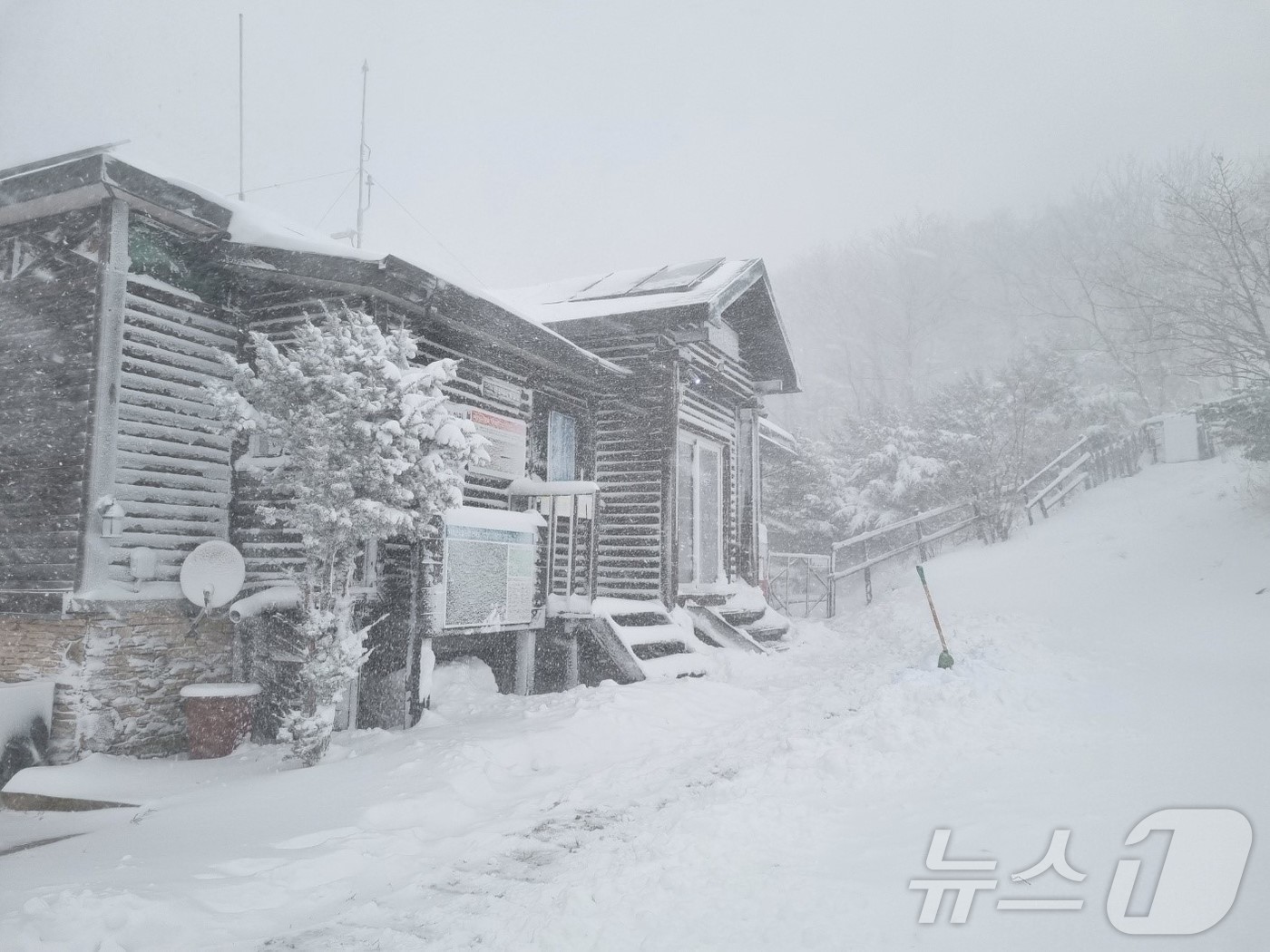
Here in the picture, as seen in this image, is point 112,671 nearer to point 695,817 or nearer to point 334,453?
point 334,453

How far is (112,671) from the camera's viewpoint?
6703 millimetres

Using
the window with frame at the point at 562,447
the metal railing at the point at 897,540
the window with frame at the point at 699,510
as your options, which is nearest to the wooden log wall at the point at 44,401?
the window with frame at the point at 562,447

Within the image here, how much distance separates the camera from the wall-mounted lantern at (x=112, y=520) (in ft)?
21.8

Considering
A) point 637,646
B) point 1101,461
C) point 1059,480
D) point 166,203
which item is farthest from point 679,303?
point 1101,461

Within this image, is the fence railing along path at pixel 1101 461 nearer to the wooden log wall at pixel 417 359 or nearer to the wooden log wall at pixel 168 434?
the wooden log wall at pixel 417 359

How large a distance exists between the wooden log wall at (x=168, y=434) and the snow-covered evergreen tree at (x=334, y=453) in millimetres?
1187

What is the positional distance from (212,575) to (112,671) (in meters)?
1.11

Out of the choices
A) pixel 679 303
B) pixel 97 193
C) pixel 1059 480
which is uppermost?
pixel 679 303

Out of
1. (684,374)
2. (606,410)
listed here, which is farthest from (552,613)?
(684,374)

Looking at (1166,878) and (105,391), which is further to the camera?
(105,391)

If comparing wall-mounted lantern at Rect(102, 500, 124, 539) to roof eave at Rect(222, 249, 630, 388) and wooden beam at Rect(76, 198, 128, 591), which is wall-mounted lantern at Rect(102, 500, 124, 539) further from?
roof eave at Rect(222, 249, 630, 388)

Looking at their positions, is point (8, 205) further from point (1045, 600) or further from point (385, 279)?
point (1045, 600)

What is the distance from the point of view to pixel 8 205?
707 cm

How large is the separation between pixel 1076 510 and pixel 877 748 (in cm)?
1426
